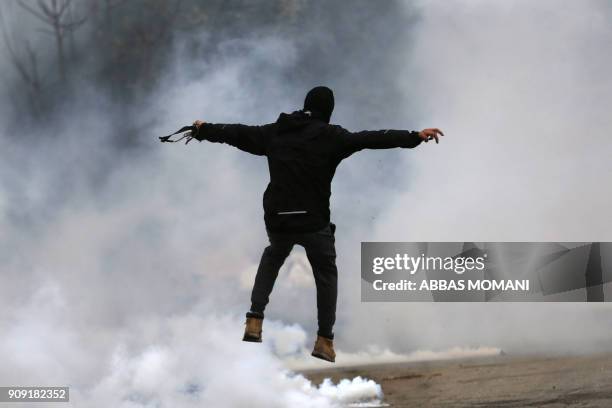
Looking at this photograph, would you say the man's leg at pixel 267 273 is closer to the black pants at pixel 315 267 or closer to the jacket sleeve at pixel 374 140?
the black pants at pixel 315 267

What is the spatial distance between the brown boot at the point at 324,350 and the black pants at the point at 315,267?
9cm

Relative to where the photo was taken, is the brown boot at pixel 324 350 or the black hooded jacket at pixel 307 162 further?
the brown boot at pixel 324 350

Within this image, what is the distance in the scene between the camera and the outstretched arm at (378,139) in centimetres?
1134

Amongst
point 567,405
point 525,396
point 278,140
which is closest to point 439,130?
point 278,140

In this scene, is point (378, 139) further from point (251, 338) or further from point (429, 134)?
point (251, 338)

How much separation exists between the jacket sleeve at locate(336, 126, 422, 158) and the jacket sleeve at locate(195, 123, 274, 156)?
1231 mm

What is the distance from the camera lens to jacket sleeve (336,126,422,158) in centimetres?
1135

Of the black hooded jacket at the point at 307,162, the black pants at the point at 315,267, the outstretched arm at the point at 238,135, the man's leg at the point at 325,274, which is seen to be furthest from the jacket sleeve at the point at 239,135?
the man's leg at the point at 325,274

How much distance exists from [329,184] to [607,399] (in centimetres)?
4227

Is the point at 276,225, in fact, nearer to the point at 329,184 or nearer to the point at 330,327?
the point at 329,184

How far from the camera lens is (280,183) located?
37.9 ft

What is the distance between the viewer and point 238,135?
40.1 feet

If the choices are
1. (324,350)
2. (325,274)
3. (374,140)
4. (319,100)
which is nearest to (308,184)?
(374,140)

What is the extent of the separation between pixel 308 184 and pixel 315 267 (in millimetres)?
1354
